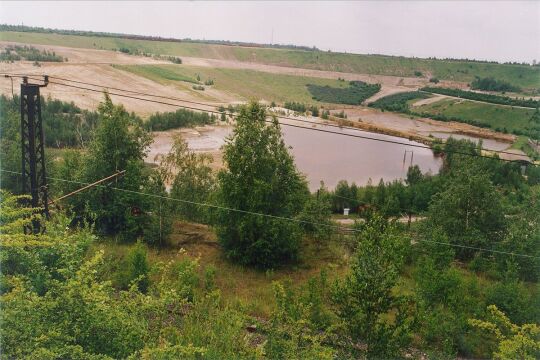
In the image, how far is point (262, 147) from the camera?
732 inches

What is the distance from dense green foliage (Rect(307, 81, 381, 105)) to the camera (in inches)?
3093

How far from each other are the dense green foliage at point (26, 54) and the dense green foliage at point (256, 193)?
51581mm

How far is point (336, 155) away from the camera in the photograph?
49.8 metres

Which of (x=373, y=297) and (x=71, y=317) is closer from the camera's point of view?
(x=71, y=317)

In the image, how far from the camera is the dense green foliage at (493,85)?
273ft

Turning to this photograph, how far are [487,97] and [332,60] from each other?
4330 centimetres

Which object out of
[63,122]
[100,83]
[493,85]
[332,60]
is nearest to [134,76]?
[100,83]

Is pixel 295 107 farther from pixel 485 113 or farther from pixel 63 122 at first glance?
pixel 63 122

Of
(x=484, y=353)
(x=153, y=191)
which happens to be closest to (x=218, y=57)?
(x=153, y=191)

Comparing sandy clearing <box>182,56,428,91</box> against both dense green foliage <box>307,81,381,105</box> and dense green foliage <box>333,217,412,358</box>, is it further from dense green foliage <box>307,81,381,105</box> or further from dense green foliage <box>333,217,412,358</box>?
dense green foliage <box>333,217,412,358</box>

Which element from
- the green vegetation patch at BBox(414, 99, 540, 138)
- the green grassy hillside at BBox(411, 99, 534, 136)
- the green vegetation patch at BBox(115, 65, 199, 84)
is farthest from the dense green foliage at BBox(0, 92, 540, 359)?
the green vegetation patch at BBox(115, 65, 199, 84)

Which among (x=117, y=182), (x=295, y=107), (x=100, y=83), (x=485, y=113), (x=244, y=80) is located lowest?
(x=117, y=182)

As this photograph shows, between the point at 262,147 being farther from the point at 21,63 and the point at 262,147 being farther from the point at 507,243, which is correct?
the point at 21,63

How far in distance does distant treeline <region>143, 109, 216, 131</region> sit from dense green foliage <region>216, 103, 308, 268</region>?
33.1m
